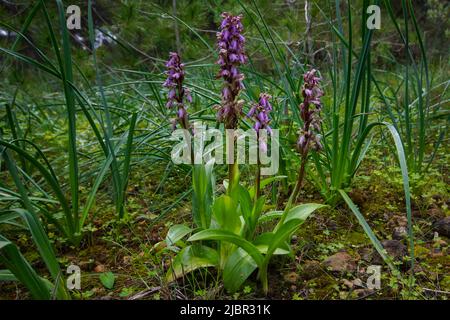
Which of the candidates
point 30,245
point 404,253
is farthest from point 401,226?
point 30,245

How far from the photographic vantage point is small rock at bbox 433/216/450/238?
180cm

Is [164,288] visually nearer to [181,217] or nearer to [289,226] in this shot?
[289,226]

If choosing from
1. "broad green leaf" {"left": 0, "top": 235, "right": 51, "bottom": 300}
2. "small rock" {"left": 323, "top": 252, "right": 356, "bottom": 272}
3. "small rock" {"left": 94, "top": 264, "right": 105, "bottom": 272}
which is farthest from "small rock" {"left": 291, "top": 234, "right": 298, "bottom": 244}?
"broad green leaf" {"left": 0, "top": 235, "right": 51, "bottom": 300}

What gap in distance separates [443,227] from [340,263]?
0.55m

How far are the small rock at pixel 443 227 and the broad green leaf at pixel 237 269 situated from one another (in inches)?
37.3

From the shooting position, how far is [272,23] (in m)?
4.86

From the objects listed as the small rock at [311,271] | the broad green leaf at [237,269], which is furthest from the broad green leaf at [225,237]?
the small rock at [311,271]

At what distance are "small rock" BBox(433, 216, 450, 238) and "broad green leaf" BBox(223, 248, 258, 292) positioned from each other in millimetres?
946

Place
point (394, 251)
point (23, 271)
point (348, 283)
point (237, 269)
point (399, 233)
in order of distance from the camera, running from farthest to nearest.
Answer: point (399, 233)
point (394, 251)
point (348, 283)
point (237, 269)
point (23, 271)

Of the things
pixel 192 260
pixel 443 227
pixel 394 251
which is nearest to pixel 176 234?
pixel 192 260

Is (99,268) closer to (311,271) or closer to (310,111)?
(311,271)

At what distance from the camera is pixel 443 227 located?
1.81 metres

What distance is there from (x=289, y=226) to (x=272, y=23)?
398 centimetres

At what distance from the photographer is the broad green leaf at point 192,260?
1494 mm
